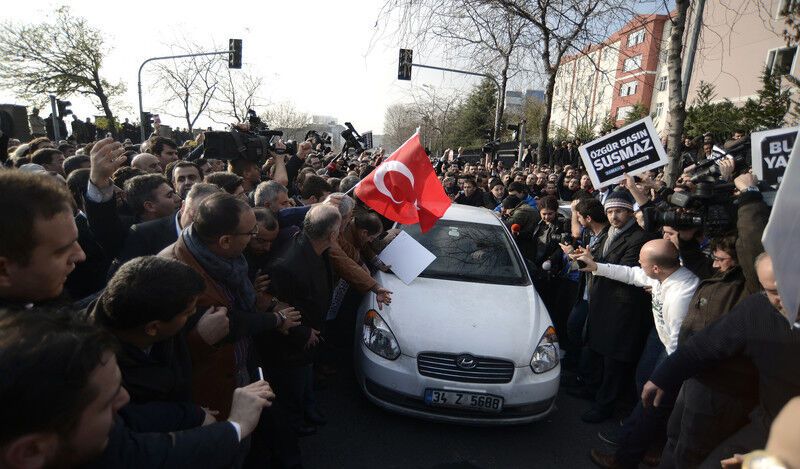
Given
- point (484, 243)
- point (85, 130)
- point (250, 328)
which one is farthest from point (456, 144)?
point (250, 328)

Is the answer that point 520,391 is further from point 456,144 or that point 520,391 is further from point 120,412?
point 456,144

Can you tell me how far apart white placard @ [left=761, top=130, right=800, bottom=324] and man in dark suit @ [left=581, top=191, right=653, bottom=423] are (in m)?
2.55

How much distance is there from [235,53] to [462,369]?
17.5 m

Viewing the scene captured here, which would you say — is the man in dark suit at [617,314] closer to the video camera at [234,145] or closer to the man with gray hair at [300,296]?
the man with gray hair at [300,296]

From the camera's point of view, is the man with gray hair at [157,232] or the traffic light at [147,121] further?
the traffic light at [147,121]

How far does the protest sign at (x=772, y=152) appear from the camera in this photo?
11.0 feet

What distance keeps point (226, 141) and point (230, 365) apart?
2938 mm

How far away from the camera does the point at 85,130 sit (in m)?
17.5

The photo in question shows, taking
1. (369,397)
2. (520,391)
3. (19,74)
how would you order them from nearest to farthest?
(520,391) < (369,397) < (19,74)

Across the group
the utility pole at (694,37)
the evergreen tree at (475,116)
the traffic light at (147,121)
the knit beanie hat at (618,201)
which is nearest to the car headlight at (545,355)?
the knit beanie hat at (618,201)

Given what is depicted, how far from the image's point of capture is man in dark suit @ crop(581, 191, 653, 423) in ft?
11.9

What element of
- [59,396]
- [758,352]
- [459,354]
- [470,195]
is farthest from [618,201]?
[470,195]

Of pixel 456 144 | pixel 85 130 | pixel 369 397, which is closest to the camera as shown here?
pixel 369 397

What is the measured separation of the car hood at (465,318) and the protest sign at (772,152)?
6.38 ft
